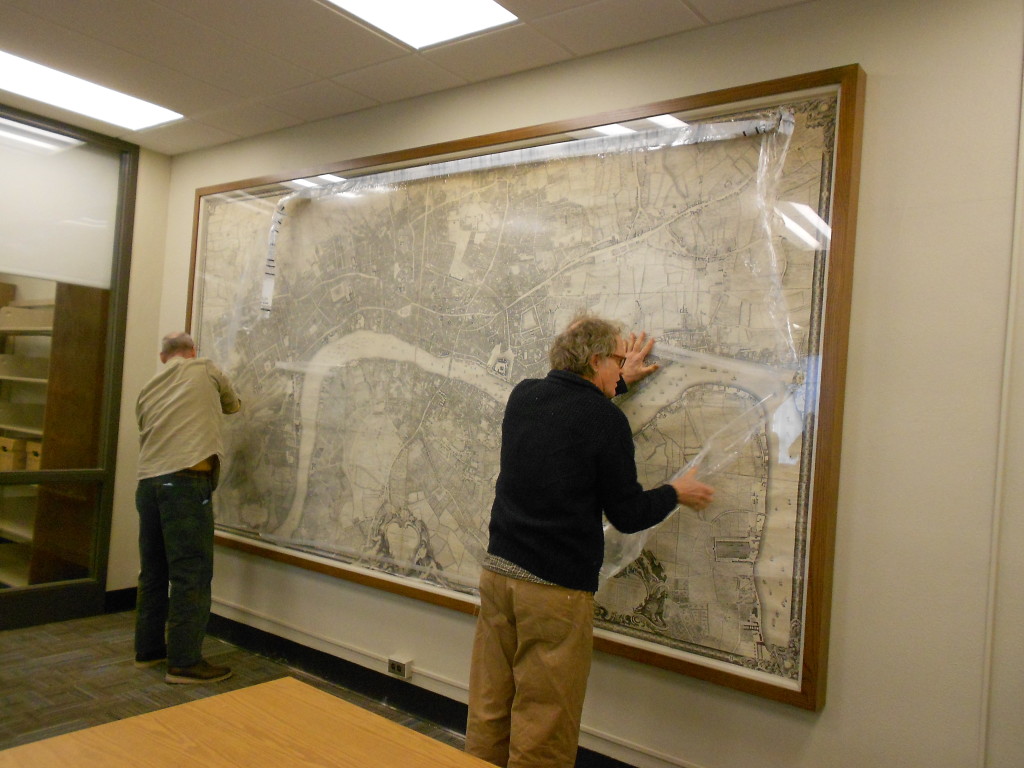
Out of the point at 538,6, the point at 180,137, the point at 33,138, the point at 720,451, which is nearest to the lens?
the point at 720,451

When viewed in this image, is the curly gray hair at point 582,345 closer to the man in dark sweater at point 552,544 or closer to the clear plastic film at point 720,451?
the man in dark sweater at point 552,544

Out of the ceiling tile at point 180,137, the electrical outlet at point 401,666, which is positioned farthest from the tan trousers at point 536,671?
the ceiling tile at point 180,137

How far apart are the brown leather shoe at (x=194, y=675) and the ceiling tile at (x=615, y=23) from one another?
9.79ft

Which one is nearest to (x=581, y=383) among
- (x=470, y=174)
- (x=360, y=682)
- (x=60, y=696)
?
(x=470, y=174)

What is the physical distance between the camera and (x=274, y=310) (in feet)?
12.2

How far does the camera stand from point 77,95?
142 inches

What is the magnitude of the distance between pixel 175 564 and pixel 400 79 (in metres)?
2.30

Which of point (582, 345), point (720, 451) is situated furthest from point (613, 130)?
point (720, 451)

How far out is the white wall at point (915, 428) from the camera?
6.27ft

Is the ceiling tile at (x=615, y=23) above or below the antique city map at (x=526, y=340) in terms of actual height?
above

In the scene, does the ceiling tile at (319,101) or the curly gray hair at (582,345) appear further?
the ceiling tile at (319,101)

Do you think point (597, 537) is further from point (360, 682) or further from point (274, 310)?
point (274, 310)

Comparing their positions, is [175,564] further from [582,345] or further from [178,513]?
[582,345]

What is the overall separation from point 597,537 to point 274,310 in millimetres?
2283
